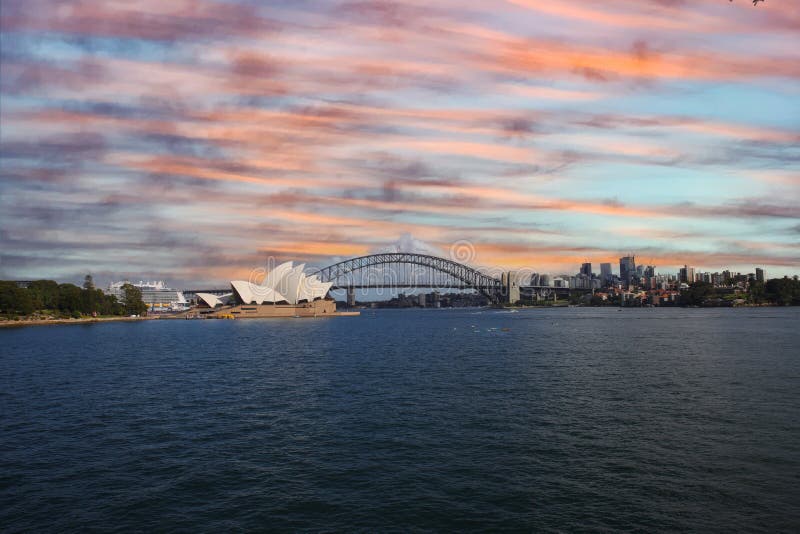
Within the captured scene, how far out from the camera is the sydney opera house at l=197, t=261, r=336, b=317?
596ft

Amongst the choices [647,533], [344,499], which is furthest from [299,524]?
[647,533]

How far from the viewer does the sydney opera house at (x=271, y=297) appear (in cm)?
18162

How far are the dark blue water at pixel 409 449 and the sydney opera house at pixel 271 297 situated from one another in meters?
137

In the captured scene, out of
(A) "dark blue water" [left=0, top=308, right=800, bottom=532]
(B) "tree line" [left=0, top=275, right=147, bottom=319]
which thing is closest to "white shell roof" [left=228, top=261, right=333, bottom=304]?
(B) "tree line" [left=0, top=275, right=147, bottom=319]

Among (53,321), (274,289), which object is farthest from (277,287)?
(53,321)

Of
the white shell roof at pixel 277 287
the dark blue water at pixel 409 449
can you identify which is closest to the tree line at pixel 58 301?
the white shell roof at pixel 277 287

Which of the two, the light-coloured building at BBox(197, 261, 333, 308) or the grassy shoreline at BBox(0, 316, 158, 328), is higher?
the light-coloured building at BBox(197, 261, 333, 308)

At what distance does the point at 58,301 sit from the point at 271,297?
2498 inches

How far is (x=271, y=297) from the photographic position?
186750 millimetres

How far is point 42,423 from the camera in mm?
28078

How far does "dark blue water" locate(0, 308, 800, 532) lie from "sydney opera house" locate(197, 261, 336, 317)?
13741 centimetres

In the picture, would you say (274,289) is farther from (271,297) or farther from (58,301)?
(58,301)

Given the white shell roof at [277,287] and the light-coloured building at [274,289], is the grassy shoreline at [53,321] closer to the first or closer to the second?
the light-coloured building at [274,289]

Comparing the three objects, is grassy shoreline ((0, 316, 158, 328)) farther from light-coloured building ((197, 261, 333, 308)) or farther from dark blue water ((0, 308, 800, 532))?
dark blue water ((0, 308, 800, 532))
